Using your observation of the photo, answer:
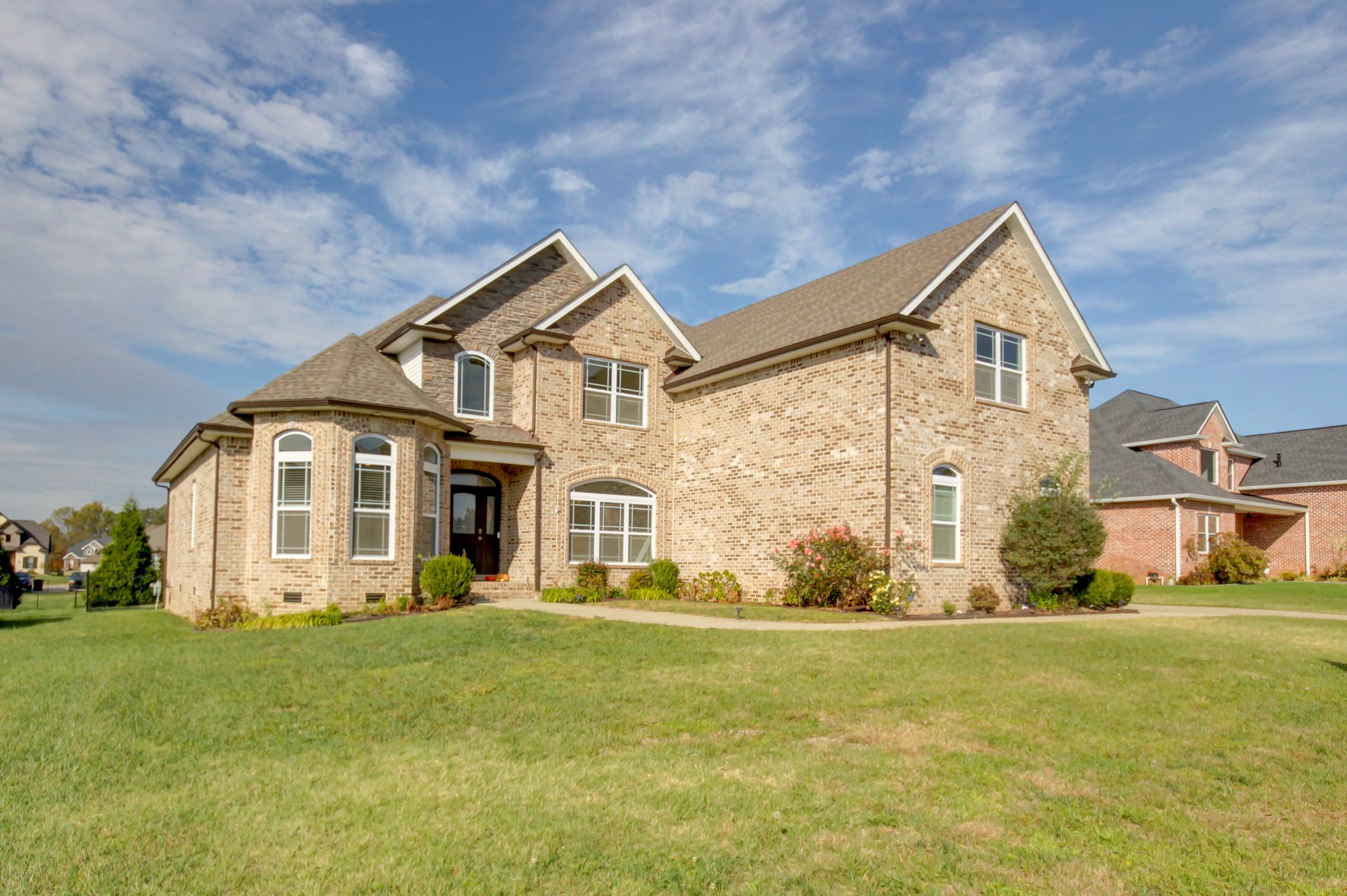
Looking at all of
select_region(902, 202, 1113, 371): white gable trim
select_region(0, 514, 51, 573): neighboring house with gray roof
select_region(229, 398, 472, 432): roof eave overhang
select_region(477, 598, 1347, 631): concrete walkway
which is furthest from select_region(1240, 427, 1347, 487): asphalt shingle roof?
select_region(0, 514, 51, 573): neighboring house with gray roof

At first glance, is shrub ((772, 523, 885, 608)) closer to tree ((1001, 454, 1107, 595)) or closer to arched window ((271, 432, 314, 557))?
tree ((1001, 454, 1107, 595))

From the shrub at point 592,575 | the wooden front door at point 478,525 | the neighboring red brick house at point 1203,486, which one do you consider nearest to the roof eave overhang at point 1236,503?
the neighboring red brick house at point 1203,486

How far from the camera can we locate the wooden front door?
70.4 feet

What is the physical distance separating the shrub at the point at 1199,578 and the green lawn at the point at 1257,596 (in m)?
0.97

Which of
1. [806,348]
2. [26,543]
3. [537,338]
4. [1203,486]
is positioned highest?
[537,338]

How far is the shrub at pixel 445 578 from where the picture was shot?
58.5 feet

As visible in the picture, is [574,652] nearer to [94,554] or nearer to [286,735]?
[286,735]

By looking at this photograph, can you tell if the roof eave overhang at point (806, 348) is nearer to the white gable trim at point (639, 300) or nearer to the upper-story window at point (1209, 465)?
the white gable trim at point (639, 300)

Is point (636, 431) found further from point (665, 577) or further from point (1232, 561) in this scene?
point (1232, 561)

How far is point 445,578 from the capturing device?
704 inches

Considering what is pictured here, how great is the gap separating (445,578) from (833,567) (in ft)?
24.6

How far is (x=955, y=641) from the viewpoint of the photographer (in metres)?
12.5

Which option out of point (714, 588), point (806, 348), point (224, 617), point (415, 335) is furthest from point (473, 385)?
point (806, 348)

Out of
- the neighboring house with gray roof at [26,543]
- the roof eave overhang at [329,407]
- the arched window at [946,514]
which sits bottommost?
the neighboring house with gray roof at [26,543]
